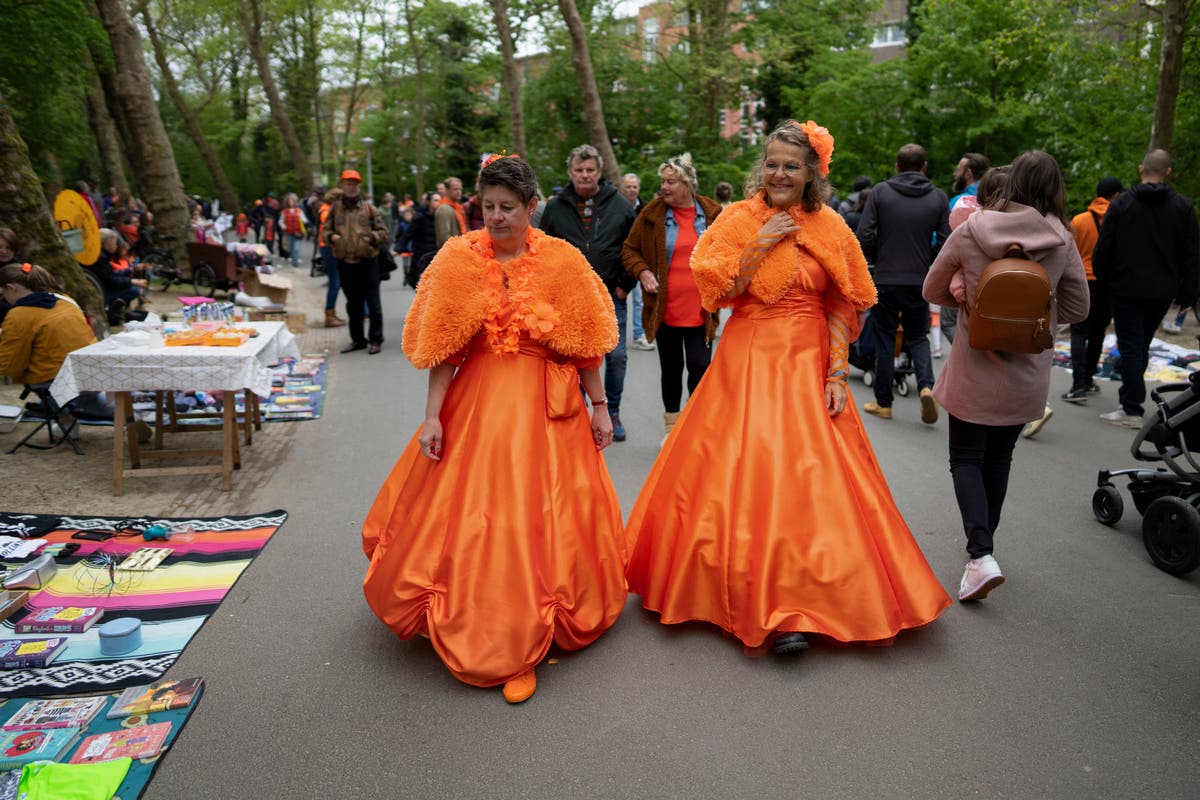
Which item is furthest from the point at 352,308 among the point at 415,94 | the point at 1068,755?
the point at 415,94

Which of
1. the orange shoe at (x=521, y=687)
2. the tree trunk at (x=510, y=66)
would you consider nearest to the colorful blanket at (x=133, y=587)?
the orange shoe at (x=521, y=687)

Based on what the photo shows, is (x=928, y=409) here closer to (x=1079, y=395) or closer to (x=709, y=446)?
(x=1079, y=395)

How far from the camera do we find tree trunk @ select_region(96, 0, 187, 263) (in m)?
15.7

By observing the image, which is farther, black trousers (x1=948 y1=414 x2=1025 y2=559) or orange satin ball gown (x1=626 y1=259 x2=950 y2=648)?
black trousers (x1=948 y1=414 x2=1025 y2=559)

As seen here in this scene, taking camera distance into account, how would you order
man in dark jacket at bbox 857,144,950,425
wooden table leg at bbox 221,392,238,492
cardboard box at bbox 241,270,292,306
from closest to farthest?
wooden table leg at bbox 221,392,238,492
man in dark jacket at bbox 857,144,950,425
cardboard box at bbox 241,270,292,306

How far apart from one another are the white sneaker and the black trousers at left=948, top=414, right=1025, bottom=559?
6 cm

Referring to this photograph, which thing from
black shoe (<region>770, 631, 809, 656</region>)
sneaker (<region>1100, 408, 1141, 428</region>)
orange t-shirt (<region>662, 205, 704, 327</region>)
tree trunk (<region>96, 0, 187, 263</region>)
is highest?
tree trunk (<region>96, 0, 187, 263</region>)

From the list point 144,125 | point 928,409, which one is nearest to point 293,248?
point 144,125

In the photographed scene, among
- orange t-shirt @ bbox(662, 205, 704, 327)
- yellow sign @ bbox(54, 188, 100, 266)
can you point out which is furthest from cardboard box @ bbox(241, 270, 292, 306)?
orange t-shirt @ bbox(662, 205, 704, 327)

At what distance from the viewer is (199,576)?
14.6 ft

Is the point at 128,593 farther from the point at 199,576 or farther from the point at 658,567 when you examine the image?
the point at 658,567

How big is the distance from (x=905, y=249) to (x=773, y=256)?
407 cm

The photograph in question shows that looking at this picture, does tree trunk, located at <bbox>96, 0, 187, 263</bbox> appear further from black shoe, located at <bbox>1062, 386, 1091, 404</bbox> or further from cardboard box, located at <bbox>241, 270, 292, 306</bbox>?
black shoe, located at <bbox>1062, 386, 1091, 404</bbox>

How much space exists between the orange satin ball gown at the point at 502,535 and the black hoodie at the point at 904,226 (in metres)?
4.76
